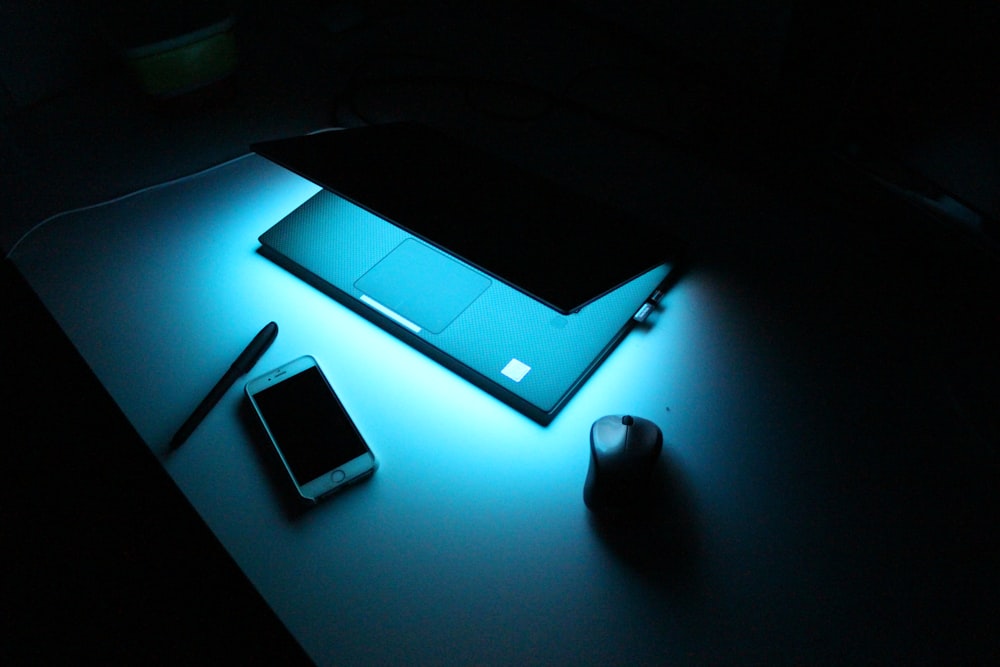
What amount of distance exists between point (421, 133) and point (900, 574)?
2.29ft

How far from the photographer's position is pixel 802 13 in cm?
81

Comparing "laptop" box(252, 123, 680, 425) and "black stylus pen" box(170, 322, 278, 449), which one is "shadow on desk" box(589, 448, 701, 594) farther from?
"black stylus pen" box(170, 322, 278, 449)

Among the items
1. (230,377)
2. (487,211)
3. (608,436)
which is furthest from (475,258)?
(230,377)

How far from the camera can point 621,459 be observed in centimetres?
59

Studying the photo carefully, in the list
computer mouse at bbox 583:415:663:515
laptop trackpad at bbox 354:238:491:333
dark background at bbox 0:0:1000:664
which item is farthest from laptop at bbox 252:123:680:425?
dark background at bbox 0:0:1000:664

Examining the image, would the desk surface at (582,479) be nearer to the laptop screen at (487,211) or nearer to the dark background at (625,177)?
the dark background at (625,177)

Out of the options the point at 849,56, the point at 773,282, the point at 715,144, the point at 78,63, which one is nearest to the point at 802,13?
the point at 849,56

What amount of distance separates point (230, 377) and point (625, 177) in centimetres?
60

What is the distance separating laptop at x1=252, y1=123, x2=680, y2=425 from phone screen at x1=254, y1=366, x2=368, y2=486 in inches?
4.6

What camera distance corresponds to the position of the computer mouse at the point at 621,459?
0.60 meters

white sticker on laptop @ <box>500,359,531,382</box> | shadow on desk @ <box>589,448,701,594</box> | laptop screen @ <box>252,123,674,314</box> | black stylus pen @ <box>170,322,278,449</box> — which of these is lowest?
black stylus pen @ <box>170,322,278,449</box>

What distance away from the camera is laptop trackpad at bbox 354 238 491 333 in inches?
30.9

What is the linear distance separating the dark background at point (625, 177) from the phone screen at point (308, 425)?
432 mm

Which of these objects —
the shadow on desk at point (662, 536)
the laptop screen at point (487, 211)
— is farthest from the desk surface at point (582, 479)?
the laptop screen at point (487, 211)
